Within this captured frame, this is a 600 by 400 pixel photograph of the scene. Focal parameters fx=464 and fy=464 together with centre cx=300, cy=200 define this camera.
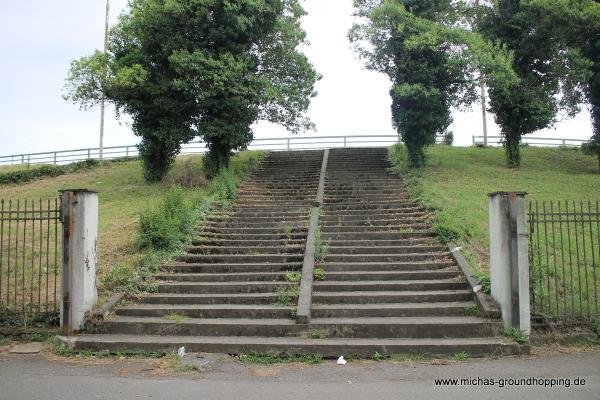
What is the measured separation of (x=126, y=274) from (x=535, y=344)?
7.50 meters

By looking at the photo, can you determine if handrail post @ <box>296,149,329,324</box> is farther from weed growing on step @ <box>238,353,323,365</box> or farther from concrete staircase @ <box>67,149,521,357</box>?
weed growing on step @ <box>238,353,323,365</box>

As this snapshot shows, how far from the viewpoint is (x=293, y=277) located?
9438 millimetres

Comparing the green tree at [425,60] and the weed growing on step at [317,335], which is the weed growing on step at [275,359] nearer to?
the weed growing on step at [317,335]

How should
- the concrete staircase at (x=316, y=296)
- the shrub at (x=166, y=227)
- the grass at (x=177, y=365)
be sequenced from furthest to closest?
the shrub at (x=166, y=227) → the concrete staircase at (x=316, y=296) → the grass at (x=177, y=365)

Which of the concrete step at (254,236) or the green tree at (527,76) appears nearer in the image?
the concrete step at (254,236)

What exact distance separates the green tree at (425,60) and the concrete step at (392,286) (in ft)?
34.5

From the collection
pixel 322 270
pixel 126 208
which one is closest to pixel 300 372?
pixel 322 270

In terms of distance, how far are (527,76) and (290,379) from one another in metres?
20.4

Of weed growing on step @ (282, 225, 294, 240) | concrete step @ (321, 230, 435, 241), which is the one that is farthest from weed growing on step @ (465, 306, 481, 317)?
weed growing on step @ (282, 225, 294, 240)

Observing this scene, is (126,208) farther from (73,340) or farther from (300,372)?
(300,372)

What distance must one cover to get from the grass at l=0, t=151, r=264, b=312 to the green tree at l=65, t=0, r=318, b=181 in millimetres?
1475

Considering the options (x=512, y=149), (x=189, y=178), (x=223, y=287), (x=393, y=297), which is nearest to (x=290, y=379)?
(x=393, y=297)

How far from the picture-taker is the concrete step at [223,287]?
9.10 meters

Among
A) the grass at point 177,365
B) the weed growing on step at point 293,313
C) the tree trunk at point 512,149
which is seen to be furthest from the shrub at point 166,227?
the tree trunk at point 512,149
